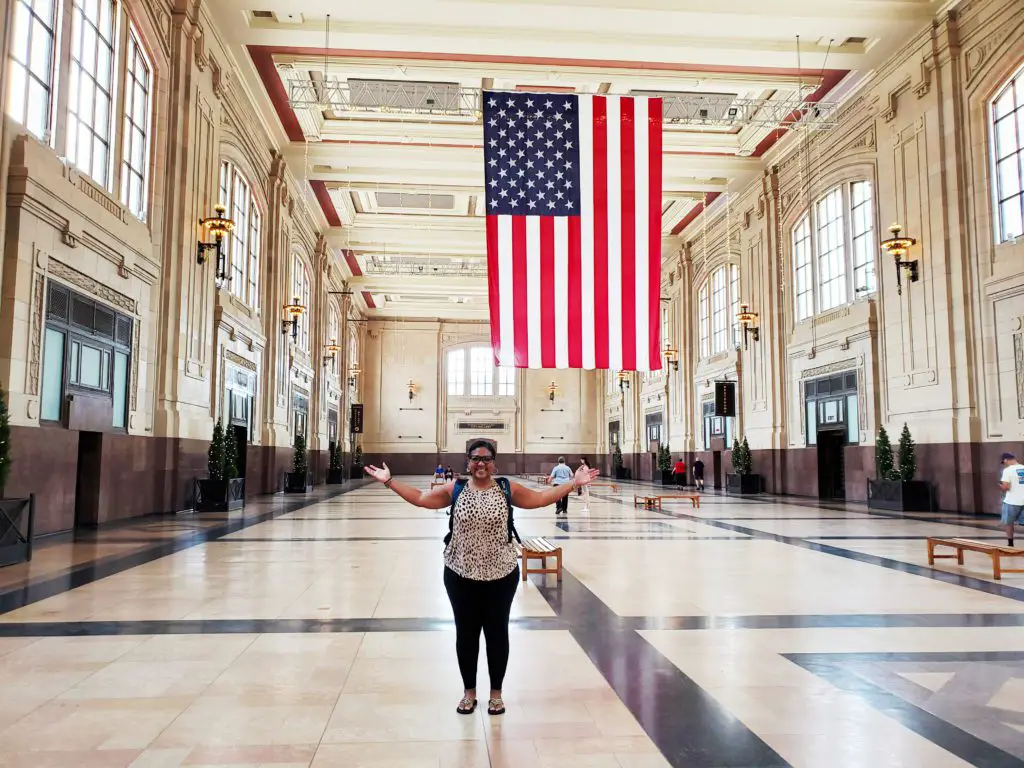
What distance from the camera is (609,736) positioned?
129 inches

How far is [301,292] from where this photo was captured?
86.8ft

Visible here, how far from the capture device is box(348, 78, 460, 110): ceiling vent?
17641 millimetres

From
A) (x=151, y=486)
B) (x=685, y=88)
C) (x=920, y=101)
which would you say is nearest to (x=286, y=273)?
(x=151, y=486)

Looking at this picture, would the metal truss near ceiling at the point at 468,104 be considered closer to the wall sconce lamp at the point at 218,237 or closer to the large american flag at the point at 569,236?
the wall sconce lamp at the point at 218,237

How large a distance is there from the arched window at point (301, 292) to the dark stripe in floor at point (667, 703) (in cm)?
2136

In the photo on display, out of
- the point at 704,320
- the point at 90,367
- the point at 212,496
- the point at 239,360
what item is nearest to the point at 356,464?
the point at 704,320

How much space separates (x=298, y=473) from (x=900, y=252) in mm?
16768

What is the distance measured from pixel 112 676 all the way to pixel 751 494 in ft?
65.8

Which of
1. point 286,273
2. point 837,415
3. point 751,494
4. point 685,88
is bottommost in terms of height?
point 751,494

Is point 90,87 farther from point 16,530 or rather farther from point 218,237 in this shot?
point 16,530

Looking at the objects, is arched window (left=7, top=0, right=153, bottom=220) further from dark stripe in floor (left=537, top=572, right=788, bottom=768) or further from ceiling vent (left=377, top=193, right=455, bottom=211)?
ceiling vent (left=377, top=193, right=455, bottom=211)

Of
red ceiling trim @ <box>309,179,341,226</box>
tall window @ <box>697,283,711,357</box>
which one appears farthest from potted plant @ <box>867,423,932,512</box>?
red ceiling trim @ <box>309,179,341,226</box>

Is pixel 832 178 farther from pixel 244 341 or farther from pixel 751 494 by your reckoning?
pixel 244 341

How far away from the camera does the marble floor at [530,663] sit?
3129 millimetres
